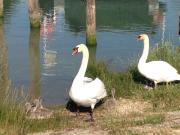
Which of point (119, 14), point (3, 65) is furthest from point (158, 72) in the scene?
point (119, 14)

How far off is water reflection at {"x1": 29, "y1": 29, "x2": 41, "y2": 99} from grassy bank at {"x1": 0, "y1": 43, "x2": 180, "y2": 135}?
217 cm

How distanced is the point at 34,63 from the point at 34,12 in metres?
8.10

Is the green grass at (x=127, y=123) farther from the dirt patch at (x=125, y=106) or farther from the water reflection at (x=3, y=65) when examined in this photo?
the water reflection at (x=3, y=65)

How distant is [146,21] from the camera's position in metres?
39.5

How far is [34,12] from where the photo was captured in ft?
100

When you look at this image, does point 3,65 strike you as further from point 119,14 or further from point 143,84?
point 119,14

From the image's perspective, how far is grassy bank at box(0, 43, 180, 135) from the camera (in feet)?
32.3

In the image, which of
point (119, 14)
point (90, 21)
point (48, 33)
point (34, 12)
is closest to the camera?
point (90, 21)

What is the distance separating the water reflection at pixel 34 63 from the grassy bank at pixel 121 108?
2.17m

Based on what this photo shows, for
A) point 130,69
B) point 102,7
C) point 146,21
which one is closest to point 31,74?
point 130,69

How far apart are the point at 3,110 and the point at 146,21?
3014cm

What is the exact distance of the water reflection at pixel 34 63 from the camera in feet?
57.7

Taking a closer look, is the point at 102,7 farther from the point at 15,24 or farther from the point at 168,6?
the point at 15,24

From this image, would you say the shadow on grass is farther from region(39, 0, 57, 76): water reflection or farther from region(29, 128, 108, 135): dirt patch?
region(39, 0, 57, 76): water reflection
